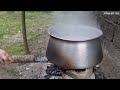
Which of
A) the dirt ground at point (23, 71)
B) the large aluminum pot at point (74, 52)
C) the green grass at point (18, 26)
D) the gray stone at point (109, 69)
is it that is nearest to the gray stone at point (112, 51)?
the gray stone at point (109, 69)

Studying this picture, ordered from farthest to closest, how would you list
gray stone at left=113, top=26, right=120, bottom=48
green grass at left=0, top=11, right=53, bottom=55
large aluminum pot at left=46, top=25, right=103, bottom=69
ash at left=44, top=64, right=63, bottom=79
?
green grass at left=0, top=11, right=53, bottom=55 < gray stone at left=113, top=26, right=120, bottom=48 < ash at left=44, top=64, right=63, bottom=79 < large aluminum pot at left=46, top=25, right=103, bottom=69

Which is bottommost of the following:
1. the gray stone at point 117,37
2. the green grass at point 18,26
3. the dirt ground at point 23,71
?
the green grass at point 18,26

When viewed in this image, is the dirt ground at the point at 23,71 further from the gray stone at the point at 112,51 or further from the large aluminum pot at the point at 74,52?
the gray stone at the point at 112,51

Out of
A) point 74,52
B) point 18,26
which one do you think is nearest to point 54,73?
point 74,52

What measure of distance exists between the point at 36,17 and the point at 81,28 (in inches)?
110

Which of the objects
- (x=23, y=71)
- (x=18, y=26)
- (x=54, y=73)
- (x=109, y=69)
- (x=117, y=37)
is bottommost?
(x=18, y=26)

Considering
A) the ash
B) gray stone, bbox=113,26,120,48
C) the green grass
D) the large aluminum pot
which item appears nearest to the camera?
the large aluminum pot

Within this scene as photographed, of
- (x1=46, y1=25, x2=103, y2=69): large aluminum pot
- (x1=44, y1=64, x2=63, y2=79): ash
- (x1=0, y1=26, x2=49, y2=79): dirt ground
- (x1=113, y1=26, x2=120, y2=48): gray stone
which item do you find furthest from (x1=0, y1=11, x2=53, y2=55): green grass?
(x1=46, y1=25, x2=103, y2=69): large aluminum pot

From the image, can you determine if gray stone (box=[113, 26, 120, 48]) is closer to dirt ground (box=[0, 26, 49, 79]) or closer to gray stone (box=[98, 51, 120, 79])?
Result: gray stone (box=[98, 51, 120, 79])

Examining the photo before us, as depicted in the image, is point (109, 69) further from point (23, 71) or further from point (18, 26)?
point (18, 26)

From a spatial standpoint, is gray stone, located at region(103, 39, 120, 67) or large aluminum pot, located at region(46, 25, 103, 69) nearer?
large aluminum pot, located at region(46, 25, 103, 69)

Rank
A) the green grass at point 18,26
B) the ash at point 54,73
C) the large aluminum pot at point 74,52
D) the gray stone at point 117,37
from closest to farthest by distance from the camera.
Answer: the large aluminum pot at point 74,52
the ash at point 54,73
the gray stone at point 117,37
the green grass at point 18,26
